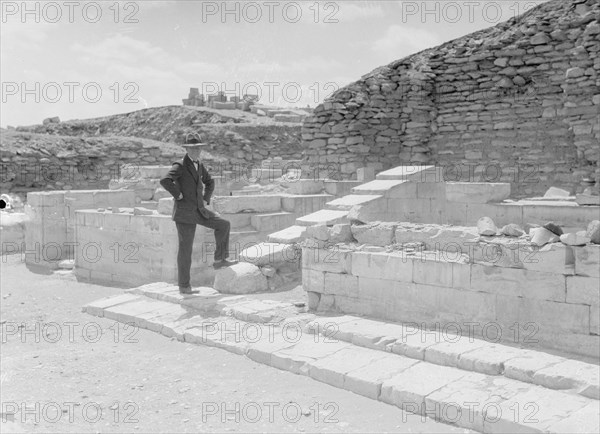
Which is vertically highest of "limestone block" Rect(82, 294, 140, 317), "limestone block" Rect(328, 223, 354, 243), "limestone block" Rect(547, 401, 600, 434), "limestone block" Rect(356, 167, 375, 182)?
"limestone block" Rect(356, 167, 375, 182)

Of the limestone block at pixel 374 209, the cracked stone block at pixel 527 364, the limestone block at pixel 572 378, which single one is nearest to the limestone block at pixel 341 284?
the limestone block at pixel 374 209

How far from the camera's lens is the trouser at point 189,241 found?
Result: 754cm

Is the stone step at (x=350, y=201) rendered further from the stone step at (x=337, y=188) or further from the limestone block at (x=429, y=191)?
the stone step at (x=337, y=188)

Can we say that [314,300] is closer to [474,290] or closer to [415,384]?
[474,290]

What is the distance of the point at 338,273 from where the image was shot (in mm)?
6645

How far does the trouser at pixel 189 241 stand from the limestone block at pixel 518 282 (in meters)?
3.36

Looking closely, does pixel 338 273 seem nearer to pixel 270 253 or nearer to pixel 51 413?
pixel 270 253

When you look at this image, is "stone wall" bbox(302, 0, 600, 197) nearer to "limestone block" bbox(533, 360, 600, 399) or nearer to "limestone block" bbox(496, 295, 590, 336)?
"limestone block" bbox(496, 295, 590, 336)

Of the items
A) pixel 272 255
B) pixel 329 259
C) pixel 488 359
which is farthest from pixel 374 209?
pixel 488 359

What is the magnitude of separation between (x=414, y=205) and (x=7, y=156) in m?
14.6

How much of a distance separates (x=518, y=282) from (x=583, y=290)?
532 mm

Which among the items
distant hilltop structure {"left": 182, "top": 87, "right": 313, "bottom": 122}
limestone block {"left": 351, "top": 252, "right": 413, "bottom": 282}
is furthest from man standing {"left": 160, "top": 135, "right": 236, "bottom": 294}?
distant hilltop structure {"left": 182, "top": 87, "right": 313, "bottom": 122}

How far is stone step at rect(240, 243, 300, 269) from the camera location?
8008 mm

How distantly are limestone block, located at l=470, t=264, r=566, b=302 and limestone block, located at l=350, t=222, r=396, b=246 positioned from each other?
1144 millimetres
